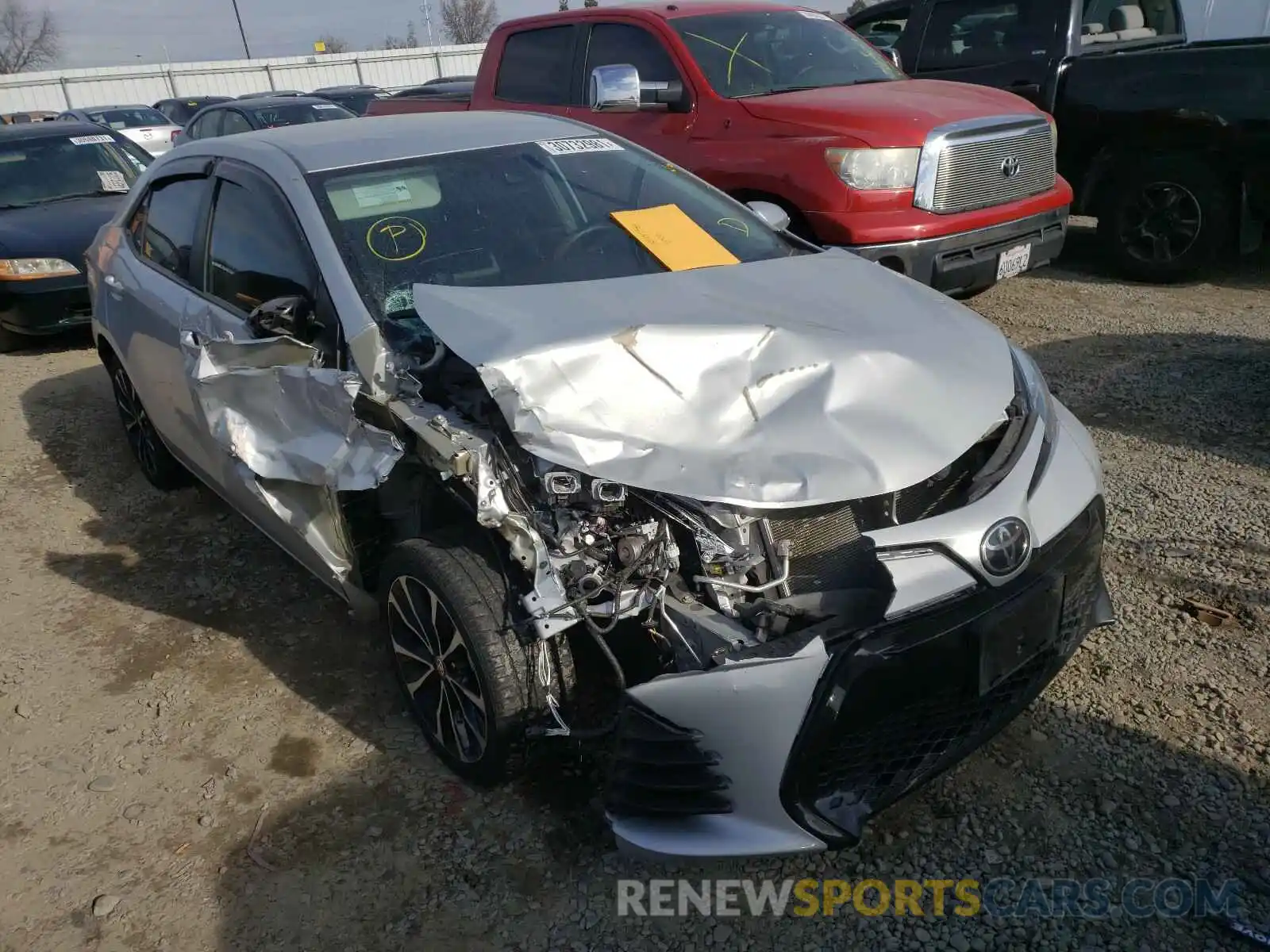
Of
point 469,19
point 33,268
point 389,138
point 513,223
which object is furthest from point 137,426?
point 469,19

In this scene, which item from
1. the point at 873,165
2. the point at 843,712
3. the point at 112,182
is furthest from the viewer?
the point at 112,182

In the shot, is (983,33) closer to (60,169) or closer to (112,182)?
(112,182)

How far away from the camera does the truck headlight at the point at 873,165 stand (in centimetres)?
516

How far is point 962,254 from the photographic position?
5.37 metres

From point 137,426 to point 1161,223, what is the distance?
6.52 meters

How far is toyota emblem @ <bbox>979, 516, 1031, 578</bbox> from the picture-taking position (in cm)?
213

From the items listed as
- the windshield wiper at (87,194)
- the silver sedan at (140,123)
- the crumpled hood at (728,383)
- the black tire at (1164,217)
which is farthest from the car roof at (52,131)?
the black tire at (1164,217)

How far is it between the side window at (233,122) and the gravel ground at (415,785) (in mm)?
7486

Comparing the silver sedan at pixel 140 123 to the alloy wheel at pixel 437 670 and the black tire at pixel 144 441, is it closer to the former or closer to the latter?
the black tire at pixel 144 441

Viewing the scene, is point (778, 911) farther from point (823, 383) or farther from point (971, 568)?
point (823, 383)

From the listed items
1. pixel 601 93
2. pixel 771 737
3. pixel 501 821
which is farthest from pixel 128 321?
pixel 771 737

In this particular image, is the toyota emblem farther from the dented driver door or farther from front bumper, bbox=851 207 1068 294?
front bumper, bbox=851 207 1068 294

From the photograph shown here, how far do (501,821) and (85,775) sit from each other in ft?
4.32

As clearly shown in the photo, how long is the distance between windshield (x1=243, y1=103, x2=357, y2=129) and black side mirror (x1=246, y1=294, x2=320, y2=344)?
8666 millimetres
